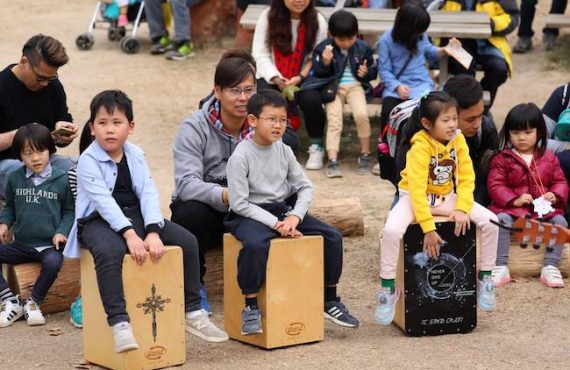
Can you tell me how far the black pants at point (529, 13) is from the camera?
11945 millimetres

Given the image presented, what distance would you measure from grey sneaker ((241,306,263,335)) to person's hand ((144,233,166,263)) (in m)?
0.51

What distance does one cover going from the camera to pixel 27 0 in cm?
1455

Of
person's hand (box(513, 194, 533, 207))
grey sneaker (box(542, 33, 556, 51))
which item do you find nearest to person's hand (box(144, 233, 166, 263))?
person's hand (box(513, 194, 533, 207))

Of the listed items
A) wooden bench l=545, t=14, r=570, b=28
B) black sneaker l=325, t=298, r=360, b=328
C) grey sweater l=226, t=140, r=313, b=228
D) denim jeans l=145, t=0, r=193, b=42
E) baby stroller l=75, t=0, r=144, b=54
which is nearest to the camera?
grey sweater l=226, t=140, r=313, b=228

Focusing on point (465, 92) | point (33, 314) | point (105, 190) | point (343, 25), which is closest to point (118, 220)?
point (105, 190)

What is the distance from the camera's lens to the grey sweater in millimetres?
5359

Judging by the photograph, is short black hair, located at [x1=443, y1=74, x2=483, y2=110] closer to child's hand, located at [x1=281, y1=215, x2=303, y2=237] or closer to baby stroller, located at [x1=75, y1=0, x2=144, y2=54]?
child's hand, located at [x1=281, y1=215, x2=303, y2=237]

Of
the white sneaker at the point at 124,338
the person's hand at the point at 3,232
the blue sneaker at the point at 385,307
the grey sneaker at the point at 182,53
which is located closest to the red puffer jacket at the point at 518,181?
the blue sneaker at the point at 385,307

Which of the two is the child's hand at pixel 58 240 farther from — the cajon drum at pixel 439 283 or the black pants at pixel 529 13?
the black pants at pixel 529 13

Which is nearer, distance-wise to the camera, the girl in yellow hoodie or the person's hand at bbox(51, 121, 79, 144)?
the girl in yellow hoodie

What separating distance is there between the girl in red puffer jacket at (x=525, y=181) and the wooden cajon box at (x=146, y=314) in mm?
1994

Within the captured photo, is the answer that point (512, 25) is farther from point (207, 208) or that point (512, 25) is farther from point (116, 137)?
point (116, 137)

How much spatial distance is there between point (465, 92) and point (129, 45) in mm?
6661

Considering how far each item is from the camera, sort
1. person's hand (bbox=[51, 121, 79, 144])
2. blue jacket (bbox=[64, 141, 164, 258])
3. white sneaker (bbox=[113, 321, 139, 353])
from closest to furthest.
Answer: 1. white sneaker (bbox=[113, 321, 139, 353])
2. blue jacket (bbox=[64, 141, 164, 258])
3. person's hand (bbox=[51, 121, 79, 144])
